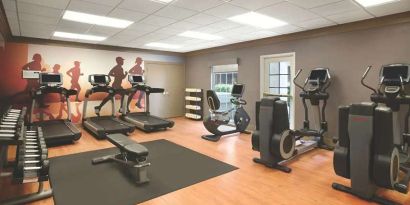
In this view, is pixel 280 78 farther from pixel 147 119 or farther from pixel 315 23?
pixel 147 119

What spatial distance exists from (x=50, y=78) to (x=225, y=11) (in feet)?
14.6

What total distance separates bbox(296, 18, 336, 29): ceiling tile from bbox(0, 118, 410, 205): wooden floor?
2.43m

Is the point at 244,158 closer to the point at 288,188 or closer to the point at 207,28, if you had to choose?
the point at 288,188

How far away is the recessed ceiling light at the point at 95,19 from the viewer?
4.02 metres

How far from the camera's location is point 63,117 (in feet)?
21.4

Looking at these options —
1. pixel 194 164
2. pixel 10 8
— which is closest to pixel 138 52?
pixel 10 8

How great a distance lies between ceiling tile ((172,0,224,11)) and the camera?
11.0ft

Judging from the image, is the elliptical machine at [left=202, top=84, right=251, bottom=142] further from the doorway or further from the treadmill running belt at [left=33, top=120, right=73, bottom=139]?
the doorway

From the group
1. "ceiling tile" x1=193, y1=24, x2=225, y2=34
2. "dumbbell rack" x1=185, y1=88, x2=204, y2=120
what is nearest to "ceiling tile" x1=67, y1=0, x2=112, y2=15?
"ceiling tile" x1=193, y1=24, x2=225, y2=34

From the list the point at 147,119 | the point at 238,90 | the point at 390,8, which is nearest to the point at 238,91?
the point at 238,90

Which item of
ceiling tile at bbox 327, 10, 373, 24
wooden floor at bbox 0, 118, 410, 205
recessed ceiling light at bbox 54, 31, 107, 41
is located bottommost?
wooden floor at bbox 0, 118, 410, 205

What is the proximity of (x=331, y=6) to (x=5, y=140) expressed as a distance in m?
4.29

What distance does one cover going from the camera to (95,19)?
431 centimetres

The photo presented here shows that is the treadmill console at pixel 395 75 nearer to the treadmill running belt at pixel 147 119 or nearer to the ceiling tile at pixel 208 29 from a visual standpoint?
the ceiling tile at pixel 208 29
